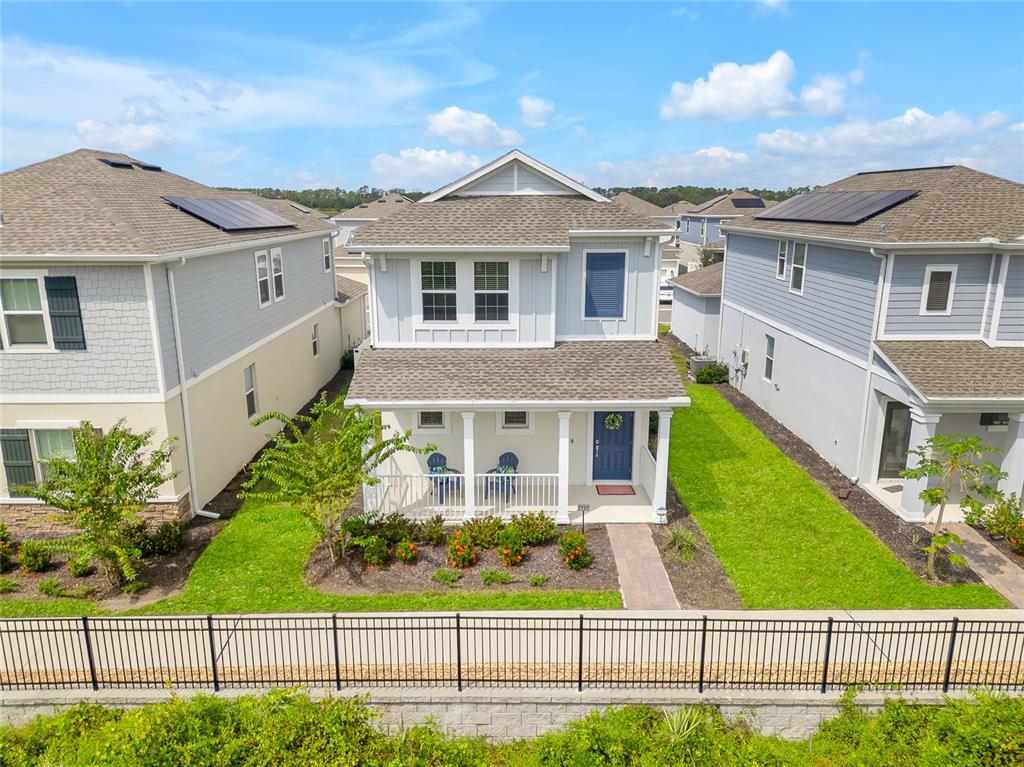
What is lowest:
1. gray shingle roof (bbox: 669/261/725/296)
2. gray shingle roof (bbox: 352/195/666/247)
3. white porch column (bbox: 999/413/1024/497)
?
white porch column (bbox: 999/413/1024/497)

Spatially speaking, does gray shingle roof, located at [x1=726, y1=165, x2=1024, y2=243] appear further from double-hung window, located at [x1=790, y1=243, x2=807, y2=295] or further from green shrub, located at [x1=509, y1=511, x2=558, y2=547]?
green shrub, located at [x1=509, y1=511, x2=558, y2=547]

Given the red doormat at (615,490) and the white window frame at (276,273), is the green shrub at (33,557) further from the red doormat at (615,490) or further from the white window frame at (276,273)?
the red doormat at (615,490)

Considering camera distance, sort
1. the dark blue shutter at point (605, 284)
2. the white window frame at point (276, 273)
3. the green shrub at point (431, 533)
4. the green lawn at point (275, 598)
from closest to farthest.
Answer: the green lawn at point (275, 598) → the green shrub at point (431, 533) → the dark blue shutter at point (605, 284) → the white window frame at point (276, 273)

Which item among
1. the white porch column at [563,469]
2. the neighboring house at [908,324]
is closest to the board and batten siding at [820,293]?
the neighboring house at [908,324]

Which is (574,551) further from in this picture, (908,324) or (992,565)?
(908,324)

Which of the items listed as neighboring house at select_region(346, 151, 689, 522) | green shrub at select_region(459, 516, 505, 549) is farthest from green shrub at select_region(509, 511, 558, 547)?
neighboring house at select_region(346, 151, 689, 522)
